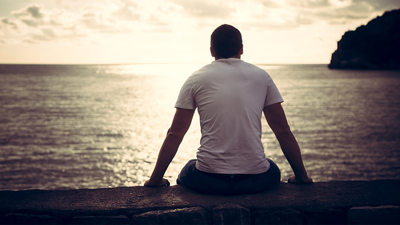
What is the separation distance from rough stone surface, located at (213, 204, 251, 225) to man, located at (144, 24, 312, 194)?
223mm

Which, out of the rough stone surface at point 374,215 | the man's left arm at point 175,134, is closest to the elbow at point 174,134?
the man's left arm at point 175,134

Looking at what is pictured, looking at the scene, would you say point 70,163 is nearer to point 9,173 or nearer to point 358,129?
point 9,173

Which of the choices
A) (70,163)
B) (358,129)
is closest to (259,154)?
(70,163)

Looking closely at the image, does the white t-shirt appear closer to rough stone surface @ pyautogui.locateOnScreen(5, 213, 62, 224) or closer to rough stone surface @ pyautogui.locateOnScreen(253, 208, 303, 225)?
rough stone surface @ pyautogui.locateOnScreen(253, 208, 303, 225)

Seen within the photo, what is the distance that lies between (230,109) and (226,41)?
54 centimetres

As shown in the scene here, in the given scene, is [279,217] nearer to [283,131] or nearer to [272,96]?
[283,131]

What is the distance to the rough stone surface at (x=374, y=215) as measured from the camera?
2150mm

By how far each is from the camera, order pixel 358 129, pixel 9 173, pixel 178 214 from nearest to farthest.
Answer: pixel 178 214
pixel 9 173
pixel 358 129

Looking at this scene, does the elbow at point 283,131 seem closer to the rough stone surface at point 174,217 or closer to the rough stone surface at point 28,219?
the rough stone surface at point 174,217

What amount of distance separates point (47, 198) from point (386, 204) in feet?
8.55

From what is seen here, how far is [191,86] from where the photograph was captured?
7.39 feet

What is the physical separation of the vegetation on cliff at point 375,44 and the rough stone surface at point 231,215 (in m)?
126

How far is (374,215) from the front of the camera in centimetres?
216

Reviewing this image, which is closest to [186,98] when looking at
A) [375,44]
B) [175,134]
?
[175,134]
